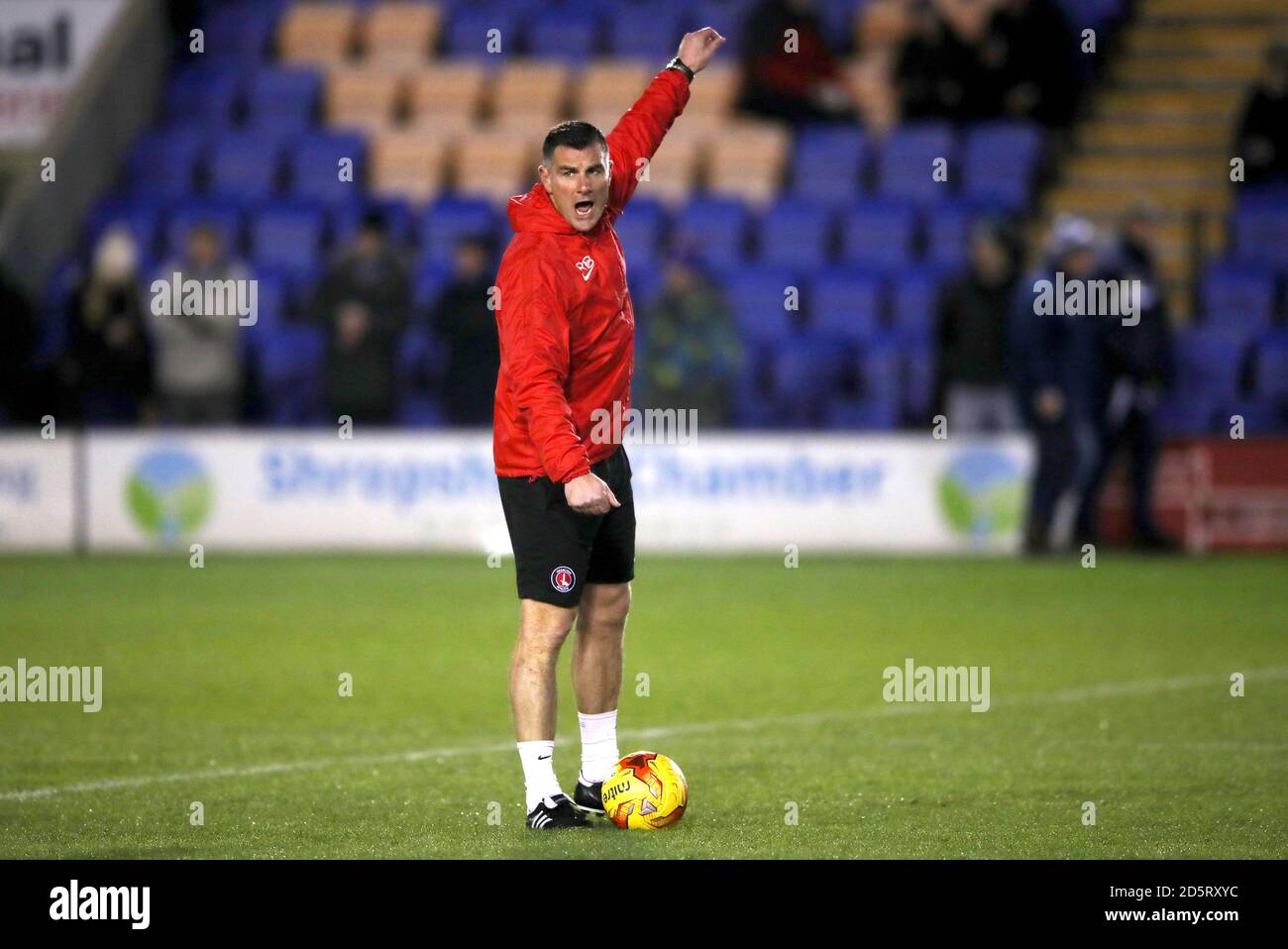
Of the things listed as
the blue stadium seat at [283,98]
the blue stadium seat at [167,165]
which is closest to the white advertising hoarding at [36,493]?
the blue stadium seat at [167,165]

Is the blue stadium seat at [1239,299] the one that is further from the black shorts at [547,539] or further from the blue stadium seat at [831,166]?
the black shorts at [547,539]

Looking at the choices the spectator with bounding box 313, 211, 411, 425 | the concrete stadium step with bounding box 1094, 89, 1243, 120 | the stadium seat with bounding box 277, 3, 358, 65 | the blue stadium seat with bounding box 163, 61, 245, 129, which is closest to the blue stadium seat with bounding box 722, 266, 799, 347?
the spectator with bounding box 313, 211, 411, 425

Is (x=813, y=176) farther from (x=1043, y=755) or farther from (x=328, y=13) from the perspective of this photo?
(x=1043, y=755)

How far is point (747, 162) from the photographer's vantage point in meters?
21.0

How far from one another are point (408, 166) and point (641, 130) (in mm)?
14325

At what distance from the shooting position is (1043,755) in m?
8.47

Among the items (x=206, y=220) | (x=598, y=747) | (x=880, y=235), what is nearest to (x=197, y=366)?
(x=206, y=220)

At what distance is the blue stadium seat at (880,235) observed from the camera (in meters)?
19.8

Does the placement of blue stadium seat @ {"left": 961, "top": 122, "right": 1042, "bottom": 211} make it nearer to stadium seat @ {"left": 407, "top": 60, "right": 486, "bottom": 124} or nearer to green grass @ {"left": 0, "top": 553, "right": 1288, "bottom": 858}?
stadium seat @ {"left": 407, "top": 60, "right": 486, "bottom": 124}

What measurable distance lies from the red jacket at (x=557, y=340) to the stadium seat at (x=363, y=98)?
50.8ft

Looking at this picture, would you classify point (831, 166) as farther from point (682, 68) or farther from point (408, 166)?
point (682, 68)
